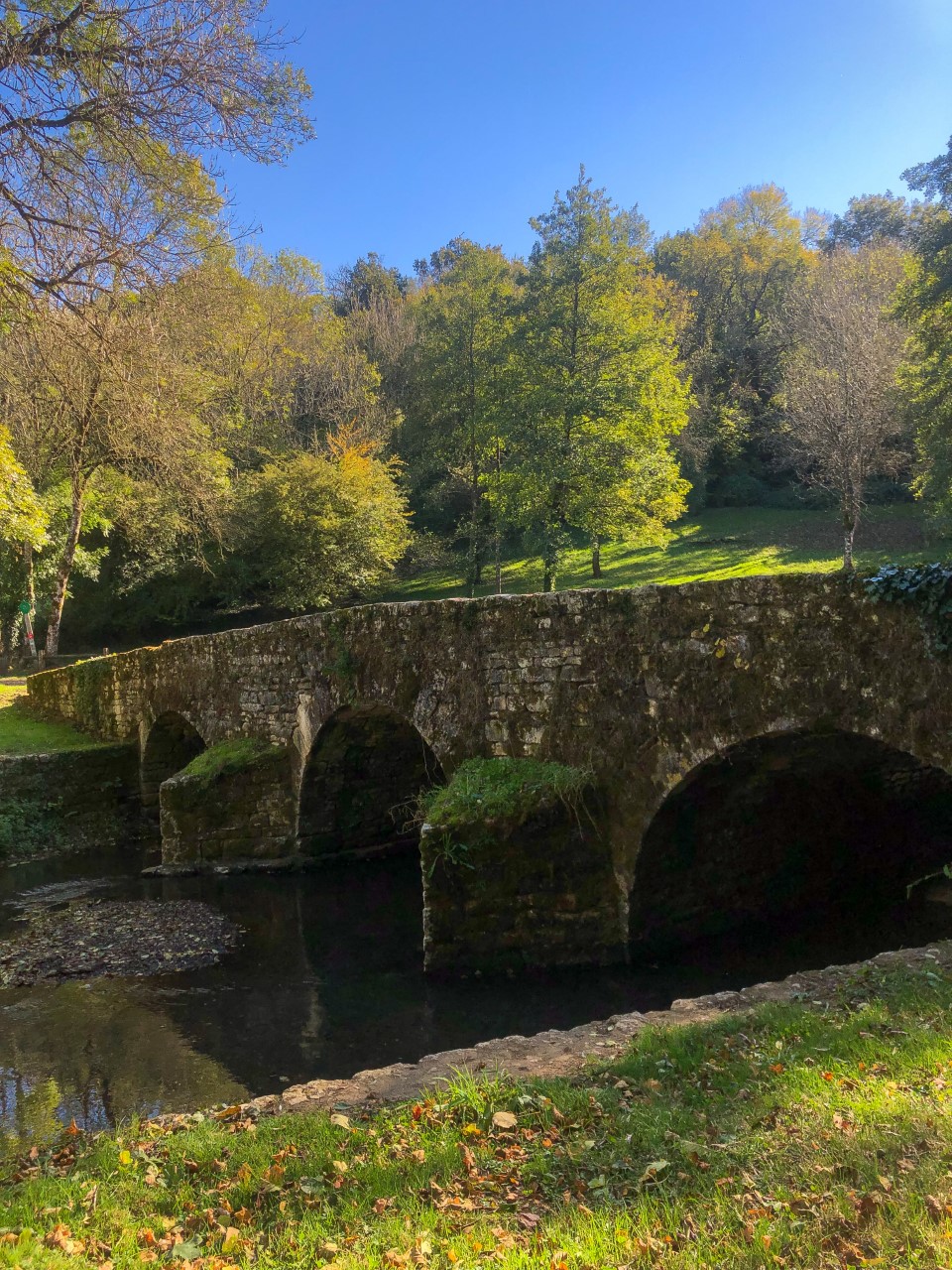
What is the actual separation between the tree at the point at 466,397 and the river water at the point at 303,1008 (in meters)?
19.8

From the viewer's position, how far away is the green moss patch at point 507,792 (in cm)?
816

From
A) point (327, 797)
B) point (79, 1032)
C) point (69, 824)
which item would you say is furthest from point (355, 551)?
point (79, 1032)

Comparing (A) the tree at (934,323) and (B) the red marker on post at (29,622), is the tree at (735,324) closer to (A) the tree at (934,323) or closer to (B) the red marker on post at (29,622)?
(A) the tree at (934,323)

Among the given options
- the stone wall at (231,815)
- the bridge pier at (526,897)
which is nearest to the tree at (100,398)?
the stone wall at (231,815)

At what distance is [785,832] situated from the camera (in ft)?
28.7

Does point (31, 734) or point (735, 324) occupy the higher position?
point (735, 324)

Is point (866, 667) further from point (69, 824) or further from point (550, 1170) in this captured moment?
point (69, 824)

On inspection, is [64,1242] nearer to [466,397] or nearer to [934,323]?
[934,323]

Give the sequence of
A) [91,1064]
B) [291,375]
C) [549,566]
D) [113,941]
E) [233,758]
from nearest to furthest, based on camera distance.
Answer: [91,1064] < [113,941] < [233,758] < [549,566] < [291,375]

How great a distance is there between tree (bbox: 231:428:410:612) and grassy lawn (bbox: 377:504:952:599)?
139 inches

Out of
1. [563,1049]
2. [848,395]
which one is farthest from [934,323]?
[563,1049]

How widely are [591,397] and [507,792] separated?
1740 centimetres

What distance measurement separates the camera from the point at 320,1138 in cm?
426

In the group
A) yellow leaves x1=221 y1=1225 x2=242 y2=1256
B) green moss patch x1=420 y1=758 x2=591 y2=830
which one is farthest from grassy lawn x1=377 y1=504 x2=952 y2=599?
yellow leaves x1=221 y1=1225 x2=242 y2=1256
